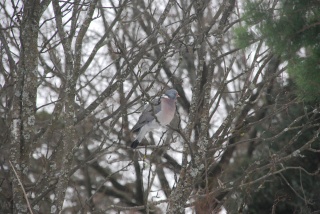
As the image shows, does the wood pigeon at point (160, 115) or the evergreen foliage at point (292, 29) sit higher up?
the wood pigeon at point (160, 115)

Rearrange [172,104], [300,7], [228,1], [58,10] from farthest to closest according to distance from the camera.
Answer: [172,104] < [228,1] < [58,10] < [300,7]

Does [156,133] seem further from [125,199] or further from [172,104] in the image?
[172,104]

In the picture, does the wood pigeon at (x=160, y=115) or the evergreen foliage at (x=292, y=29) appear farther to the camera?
the wood pigeon at (x=160, y=115)

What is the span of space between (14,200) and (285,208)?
13.4 ft

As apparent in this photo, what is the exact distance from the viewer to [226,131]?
230 inches

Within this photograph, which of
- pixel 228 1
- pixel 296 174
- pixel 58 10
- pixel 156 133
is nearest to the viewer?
pixel 58 10

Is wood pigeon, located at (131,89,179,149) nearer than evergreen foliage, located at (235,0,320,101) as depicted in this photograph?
No

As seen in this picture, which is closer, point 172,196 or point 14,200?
point 14,200

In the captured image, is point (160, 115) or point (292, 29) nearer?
point (292, 29)

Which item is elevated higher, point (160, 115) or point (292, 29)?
point (160, 115)

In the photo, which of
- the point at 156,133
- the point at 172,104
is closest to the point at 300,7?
the point at 172,104

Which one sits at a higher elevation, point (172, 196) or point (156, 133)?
point (156, 133)

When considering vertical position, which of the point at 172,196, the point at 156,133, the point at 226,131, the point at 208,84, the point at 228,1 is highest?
the point at 156,133

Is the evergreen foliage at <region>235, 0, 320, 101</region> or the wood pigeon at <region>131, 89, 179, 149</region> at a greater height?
the wood pigeon at <region>131, 89, 179, 149</region>
